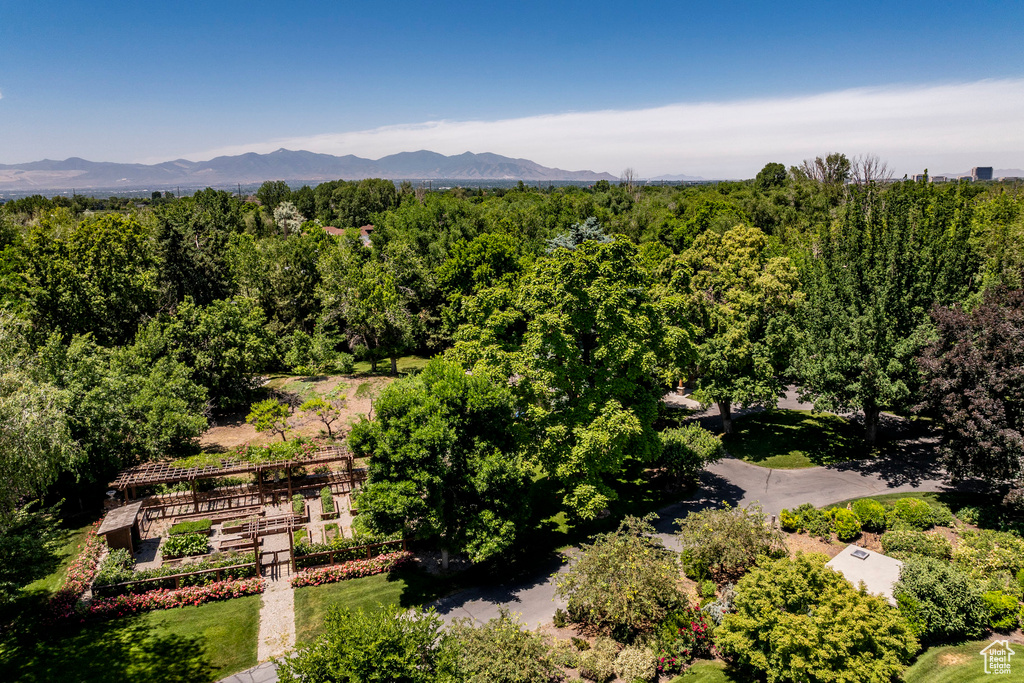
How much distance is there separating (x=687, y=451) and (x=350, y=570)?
48.5 ft

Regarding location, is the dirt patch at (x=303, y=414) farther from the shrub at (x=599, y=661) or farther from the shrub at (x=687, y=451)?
the shrub at (x=599, y=661)

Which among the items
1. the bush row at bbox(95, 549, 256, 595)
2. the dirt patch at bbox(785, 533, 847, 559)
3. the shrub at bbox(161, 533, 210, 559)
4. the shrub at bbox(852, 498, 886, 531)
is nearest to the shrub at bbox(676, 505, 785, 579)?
the dirt patch at bbox(785, 533, 847, 559)

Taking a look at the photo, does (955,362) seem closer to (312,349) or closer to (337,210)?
(312,349)

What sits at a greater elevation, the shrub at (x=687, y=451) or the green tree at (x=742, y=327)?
the green tree at (x=742, y=327)

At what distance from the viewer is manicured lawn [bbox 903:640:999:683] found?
1412 cm

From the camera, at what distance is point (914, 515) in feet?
68.9

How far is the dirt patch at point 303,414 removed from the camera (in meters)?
31.9

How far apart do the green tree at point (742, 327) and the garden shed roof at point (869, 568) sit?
9229 millimetres

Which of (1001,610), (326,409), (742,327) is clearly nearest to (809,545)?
(1001,610)

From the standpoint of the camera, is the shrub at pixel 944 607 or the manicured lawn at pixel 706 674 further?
the shrub at pixel 944 607

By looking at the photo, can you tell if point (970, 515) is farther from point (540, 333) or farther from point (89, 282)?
point (89, 282)

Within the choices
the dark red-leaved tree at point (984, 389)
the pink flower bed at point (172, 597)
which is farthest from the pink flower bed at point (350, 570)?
the dark red-leaved tree at point (984, 389)

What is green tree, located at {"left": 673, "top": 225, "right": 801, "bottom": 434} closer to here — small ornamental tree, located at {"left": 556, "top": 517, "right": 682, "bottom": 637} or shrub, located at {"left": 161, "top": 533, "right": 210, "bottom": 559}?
small ornamental tree, located at {"left": 556, "top": 517, "right": 682, "bottom": 637}

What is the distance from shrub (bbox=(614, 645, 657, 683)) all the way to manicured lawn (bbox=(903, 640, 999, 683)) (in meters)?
6.51
